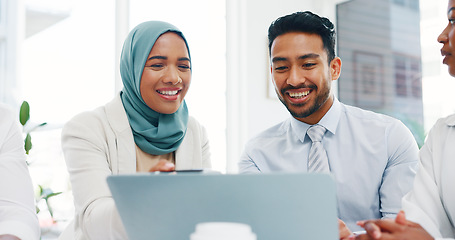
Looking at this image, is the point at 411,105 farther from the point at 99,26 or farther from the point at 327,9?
the point at 99,26

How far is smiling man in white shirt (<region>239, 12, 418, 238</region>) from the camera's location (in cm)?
169

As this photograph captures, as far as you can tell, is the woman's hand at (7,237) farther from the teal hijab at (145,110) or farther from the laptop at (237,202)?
the teal hijab at (145,110)

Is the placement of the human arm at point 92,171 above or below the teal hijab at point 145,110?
below

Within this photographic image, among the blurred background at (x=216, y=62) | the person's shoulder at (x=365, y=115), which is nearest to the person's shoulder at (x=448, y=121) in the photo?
the person's shoulder at (x=365, y=115)

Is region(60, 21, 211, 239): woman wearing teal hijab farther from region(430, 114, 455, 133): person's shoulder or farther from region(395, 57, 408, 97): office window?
region(395, 57, 408, 97): office window

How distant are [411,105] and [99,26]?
7.66ft

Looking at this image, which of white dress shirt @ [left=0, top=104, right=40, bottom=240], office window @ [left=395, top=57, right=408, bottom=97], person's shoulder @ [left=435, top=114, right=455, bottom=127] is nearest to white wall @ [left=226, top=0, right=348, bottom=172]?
office window @ [left=395, top=57, right=408, bottom=97]

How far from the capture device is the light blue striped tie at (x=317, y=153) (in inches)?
67.2

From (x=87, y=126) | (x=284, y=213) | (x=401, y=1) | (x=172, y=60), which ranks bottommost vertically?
(x=284, y=213)

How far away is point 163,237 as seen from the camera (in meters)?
0.78

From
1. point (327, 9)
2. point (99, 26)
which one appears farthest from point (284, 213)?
point (327, 9)

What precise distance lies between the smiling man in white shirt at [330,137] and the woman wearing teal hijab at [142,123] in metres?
0.36

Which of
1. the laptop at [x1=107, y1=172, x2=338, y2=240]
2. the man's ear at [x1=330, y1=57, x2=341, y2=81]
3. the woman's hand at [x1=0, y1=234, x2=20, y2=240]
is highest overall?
the man's ear at [x1=330, y1=57, x2=341, y2=81]

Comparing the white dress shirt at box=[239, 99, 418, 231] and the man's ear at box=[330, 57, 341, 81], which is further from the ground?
the man's ear at box=[330, 57, 341, 81]
